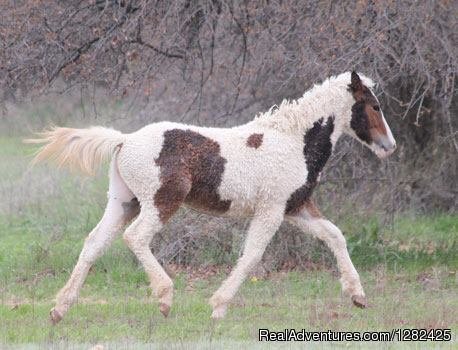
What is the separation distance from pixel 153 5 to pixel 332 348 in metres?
5.32

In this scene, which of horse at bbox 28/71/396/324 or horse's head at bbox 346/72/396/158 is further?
horse's head at bbox 346/72/396/158

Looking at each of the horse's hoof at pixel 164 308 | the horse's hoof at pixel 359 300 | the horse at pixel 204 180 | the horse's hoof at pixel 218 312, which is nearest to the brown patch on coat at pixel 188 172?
the horse at pixel 204 180

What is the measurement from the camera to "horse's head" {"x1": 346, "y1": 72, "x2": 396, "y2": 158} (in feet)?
32.8

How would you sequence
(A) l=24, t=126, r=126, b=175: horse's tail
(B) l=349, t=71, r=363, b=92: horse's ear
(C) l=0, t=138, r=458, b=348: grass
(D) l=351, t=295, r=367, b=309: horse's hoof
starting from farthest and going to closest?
(B) l=349, t=71, r=363, b=92: horse's ear < (D) l=351, t=295, r=367, b=309: horse's hoof < (A) l=24, t=126, r=126, b=175: horse's tail < (C) l=0, t=138, r=458, b=348: grass

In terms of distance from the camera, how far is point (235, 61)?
42.4ft

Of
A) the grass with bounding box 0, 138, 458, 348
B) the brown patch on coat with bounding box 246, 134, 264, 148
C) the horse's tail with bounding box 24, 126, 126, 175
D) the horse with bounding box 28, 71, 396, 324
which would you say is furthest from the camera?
the brown patch on coat with bounding box 246, 134, 264, 148

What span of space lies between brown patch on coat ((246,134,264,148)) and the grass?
1.54 metres

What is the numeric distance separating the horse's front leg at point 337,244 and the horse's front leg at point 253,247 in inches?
14.4

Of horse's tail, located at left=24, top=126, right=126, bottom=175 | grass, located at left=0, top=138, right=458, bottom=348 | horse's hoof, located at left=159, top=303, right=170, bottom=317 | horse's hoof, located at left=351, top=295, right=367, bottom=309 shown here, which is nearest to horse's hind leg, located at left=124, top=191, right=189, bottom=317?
horse's hoof, located at left=159, top=303, right=170, bottom=317

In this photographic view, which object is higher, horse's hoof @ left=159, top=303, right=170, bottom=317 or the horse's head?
the horse's head

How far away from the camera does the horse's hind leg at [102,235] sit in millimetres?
9180

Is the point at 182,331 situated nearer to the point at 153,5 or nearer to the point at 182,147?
the point at 182,147

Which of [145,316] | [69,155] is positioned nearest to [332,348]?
[145,316]

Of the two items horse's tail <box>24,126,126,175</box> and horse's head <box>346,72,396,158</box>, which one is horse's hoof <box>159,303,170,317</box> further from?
horse's head <box>346,72,396,158</box>
